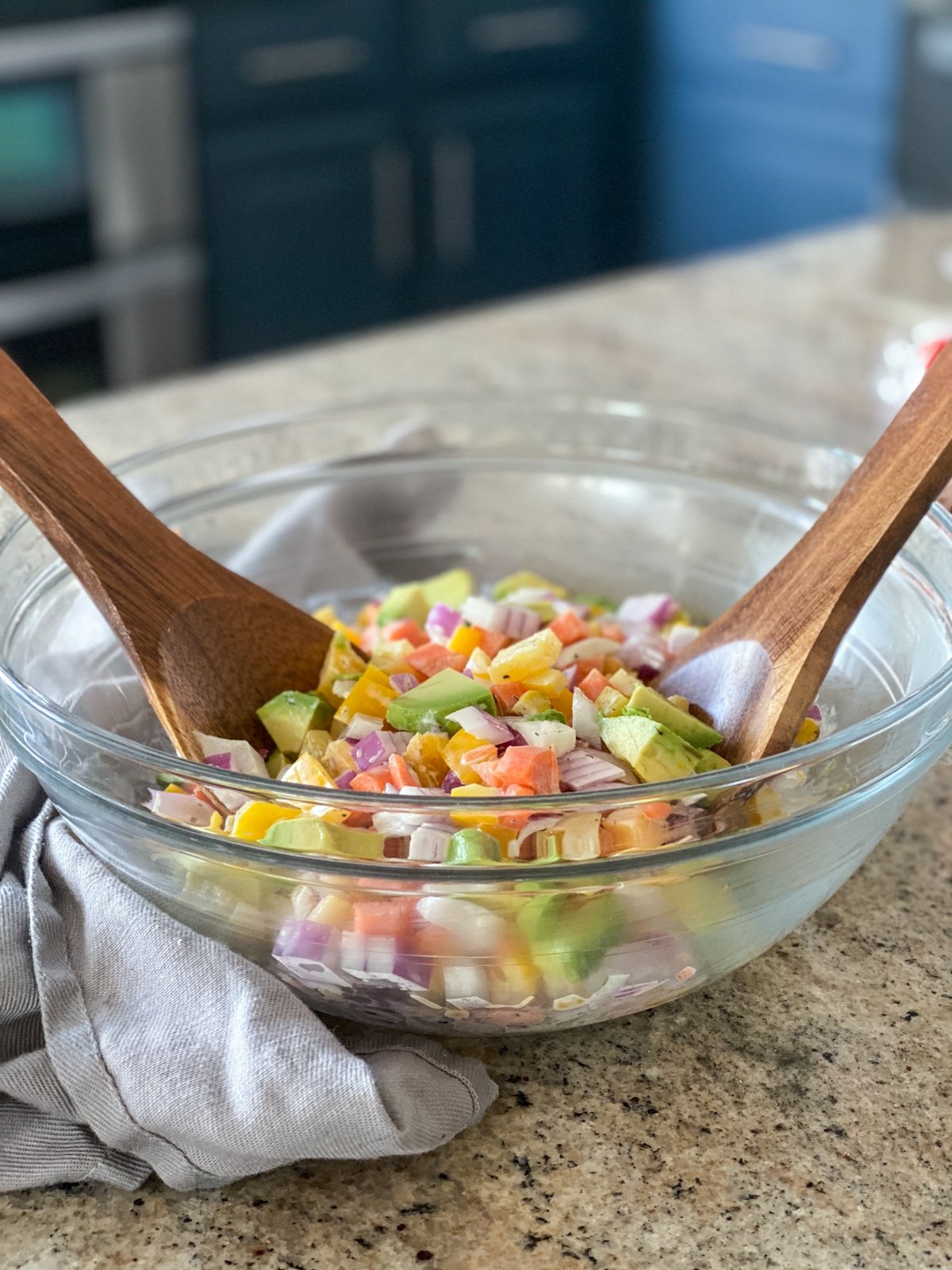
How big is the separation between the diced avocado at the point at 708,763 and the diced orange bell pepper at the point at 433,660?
0.17 m

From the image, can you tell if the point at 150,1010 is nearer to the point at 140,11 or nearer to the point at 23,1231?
the point at 23,1231

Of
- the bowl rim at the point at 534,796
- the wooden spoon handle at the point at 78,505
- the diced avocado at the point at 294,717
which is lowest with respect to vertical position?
the diced avocado at the point at 294,717

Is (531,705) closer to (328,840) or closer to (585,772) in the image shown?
(585,772)

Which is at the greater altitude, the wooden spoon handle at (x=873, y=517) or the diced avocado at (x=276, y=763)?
the wooden spoon handle at (x=873, y=517)

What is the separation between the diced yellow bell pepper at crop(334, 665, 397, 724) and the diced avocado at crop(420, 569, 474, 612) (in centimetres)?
24

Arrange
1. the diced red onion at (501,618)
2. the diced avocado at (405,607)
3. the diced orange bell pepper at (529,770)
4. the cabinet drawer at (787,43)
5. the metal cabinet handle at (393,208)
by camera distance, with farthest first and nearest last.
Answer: the metal cabinet handle at (393,208)
the cabinet drawer at (787,43)
the diced avocado at (405,607)
the diced red onion at (501,618)
the diced orange bell pepper at (529,770)

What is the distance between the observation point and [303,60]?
3.78 metres

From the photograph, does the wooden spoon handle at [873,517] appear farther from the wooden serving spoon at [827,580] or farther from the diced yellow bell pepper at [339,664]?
the diced yellow bell pepper at [339,664]

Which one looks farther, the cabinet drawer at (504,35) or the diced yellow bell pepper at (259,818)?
the cabinet drawer at (504,35)

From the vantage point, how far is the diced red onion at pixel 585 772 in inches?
31.3

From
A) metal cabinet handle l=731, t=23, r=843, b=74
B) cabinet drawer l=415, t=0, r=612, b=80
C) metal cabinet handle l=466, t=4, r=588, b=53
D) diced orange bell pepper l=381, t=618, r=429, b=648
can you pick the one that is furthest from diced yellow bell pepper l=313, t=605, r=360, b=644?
metal cabinet handle l=731, t=23, r=843, b=74

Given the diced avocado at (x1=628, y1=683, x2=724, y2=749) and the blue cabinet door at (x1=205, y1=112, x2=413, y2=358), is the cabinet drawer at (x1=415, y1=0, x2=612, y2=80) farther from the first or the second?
the diced avocado at (x1=628, y1=683, x2=724, y2=749)

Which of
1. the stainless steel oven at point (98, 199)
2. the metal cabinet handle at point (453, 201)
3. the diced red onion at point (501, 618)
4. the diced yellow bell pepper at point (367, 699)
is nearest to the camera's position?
the diced yellow bell pepper at point (367, 699)

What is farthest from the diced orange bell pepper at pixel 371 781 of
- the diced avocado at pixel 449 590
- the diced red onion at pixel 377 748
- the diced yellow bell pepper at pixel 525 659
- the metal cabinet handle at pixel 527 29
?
the metal cabinet handle at pixel 527 29
